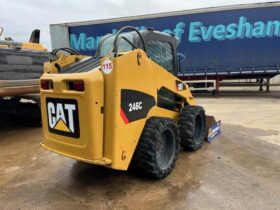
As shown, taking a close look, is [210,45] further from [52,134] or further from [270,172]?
[52,134]

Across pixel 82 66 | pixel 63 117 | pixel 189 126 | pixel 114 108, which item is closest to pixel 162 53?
pixel 189 126

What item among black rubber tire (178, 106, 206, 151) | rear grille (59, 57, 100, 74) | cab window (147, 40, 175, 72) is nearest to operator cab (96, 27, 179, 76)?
cab window (147, 40, 175, 72)

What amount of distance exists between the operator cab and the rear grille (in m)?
0.34

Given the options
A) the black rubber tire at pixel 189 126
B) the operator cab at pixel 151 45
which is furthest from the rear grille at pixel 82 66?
the black rubber tire at pixel 189 126

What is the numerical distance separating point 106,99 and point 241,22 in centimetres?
1108

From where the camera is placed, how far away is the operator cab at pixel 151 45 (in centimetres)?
428

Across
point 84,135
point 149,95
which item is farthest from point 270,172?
point 84,135

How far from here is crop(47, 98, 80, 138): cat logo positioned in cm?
333

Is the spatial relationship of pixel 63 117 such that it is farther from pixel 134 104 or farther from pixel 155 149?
pixel 155 149

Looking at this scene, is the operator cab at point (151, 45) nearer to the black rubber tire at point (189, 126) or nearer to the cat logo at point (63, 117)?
the black rubber tire at point (189, 126)

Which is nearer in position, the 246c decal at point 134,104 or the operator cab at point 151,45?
the 246c decal at point 134,104

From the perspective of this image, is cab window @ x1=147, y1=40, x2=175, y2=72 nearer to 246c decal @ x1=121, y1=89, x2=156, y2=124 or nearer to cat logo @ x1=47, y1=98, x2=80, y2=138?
246c decal @ x1=121, y1=89, x2=156, y2=124

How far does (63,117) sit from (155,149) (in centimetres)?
114

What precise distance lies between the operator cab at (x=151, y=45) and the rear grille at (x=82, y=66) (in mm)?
335
